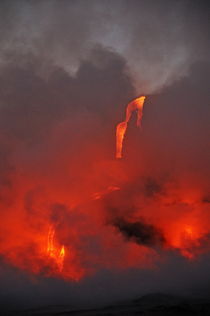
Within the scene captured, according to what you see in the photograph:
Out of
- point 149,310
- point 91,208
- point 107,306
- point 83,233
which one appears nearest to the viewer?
point 149,310

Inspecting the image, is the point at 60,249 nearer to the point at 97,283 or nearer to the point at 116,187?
the point at 97,283

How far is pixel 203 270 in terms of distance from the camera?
41438 mm

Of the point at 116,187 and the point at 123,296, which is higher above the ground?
the point at 116,187

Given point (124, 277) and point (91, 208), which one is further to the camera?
point (91, 208)

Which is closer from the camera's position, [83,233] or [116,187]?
[83,233]

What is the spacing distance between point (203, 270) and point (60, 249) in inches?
598

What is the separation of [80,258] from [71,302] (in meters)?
6.86

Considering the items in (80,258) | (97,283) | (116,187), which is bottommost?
(97,283)

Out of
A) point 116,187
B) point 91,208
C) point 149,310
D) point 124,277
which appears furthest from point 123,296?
point 116,187

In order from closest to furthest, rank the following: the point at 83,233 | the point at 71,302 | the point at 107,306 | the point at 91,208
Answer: the point at 107,306
the point at 71,302
the point at 83,233
the point at 91,208

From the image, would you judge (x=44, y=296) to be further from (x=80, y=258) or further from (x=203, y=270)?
(x=203, y=270)

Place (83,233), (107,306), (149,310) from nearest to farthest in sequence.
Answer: (149,310), (107,306), (83,233)

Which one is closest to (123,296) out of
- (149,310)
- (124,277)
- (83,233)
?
(124,277)

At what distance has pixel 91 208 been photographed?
2000 inches
